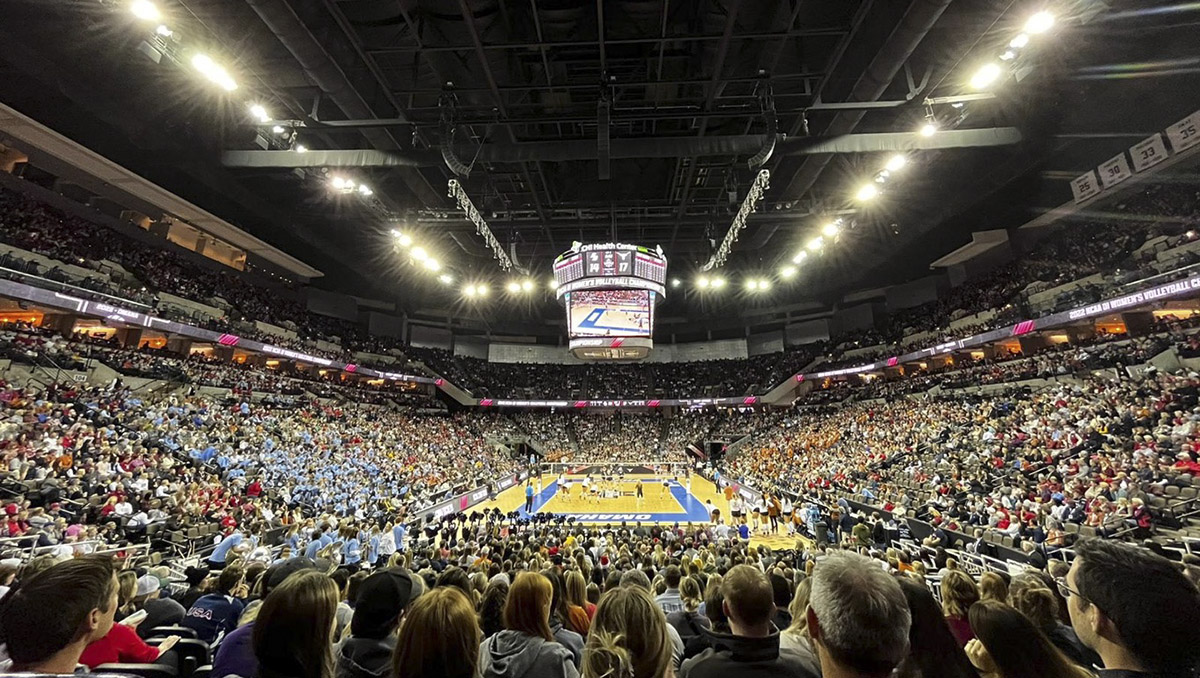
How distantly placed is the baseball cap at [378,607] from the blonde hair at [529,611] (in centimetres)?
54

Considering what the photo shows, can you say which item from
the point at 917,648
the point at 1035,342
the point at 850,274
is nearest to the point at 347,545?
the point at 917,648

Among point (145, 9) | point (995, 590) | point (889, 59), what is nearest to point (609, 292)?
point (889, 59)

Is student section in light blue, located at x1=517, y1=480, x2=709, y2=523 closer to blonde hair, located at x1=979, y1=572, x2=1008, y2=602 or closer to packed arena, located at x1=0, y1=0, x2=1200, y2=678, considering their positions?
packed arena, located at x1=0, y1=0, x2=1200, y2=678

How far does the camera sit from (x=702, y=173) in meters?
15.0

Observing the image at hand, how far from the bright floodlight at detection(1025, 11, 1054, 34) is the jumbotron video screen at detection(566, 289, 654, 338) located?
1260 centimetres

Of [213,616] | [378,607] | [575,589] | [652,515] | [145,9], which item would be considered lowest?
[652,515]

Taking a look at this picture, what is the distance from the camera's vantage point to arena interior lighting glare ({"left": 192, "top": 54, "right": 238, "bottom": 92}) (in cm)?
885

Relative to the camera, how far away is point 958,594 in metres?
3.38

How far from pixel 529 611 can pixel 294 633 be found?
1055 mm

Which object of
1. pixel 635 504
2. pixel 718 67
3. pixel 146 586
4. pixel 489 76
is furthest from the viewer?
pixel 635 504

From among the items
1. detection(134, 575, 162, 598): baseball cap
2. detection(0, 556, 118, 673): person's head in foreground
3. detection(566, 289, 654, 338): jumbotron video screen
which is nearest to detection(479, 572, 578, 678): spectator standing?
detection(0, 556, 118, 673): person's head in foreground

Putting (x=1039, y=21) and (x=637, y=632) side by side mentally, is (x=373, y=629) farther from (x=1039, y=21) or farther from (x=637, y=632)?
(x=1039, y=21)

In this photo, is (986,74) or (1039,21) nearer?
(1039,21)

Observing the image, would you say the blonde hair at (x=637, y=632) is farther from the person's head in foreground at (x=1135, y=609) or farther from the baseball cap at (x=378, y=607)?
the person's head in foreground at (x=1135, y=609)
